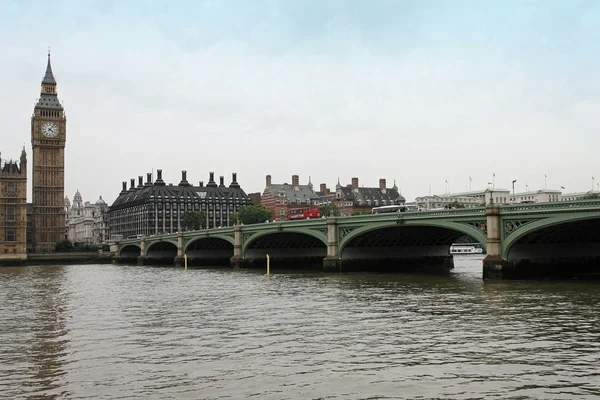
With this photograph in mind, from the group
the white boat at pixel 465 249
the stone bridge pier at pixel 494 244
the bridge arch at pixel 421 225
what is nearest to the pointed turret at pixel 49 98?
the white boat at pixel 465 249

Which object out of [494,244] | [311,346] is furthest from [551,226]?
[311,346]

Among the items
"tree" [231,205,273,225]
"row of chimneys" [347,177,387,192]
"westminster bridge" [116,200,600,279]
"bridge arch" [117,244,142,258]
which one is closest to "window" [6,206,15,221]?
"bridge arch" [117,244,142,258]

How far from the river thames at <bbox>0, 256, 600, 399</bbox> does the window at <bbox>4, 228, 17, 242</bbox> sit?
101128 mm

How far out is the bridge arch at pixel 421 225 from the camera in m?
50.2

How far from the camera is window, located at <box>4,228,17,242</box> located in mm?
133750

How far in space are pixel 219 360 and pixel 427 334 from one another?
333 inches

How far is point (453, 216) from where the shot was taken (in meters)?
52.9

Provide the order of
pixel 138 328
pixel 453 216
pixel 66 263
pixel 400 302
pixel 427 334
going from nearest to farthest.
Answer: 1. pixel 427 334
2. pixel 138 328
3. pixel 400 302
4. pixel 453 216
5. pixel 66 263

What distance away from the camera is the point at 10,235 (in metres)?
134

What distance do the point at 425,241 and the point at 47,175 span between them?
346 feet

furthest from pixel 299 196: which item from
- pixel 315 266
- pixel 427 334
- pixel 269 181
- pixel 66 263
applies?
pixel 427 334

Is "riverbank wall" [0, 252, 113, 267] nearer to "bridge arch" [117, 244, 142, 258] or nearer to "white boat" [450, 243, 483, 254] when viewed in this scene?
"bridge arch" [117, 244, 142, 258]

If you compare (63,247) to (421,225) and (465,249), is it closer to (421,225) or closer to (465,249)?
(465,249)

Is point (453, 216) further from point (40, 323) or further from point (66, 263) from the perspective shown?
point (66, 263)
